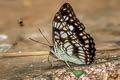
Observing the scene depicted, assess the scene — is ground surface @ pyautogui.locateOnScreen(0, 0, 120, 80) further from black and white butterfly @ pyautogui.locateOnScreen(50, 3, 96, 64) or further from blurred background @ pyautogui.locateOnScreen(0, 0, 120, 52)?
black and white butterfly @ pyautogui.locateOnScreen(50, 3, 96, 64)

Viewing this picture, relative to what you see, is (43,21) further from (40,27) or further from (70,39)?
(70,39)

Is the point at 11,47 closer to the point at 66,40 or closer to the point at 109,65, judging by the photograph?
the point at 66,40

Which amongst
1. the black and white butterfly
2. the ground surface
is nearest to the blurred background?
the ground surface

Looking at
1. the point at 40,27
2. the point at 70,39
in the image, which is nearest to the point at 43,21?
the point at 40,27

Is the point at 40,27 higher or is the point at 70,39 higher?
the point at 40,27

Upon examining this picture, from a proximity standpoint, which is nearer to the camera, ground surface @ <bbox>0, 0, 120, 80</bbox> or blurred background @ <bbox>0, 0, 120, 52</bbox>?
ground surface @ <bbox>0, 0, 120, 80</bbox>

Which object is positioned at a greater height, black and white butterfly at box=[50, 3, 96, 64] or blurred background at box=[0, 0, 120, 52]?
blurred background at box=[0, 0, 120, 52]
